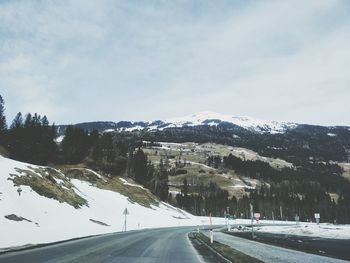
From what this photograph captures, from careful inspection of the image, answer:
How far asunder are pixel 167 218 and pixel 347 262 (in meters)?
96.2

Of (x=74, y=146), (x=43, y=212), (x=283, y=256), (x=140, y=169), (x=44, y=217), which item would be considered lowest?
(x=283, y=256)

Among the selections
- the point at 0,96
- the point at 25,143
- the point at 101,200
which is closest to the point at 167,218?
the point at 101,200

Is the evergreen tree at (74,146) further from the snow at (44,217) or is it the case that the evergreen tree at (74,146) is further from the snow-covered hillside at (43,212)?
the snow at (44,217)

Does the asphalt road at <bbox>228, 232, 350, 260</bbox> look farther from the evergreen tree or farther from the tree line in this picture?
the evergreen tree

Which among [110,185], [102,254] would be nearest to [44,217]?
[102,254]

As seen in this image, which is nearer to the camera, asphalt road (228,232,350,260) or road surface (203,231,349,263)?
road surface (203,231,349,263)

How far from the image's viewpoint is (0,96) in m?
119

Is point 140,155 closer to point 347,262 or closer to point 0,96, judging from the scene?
point 0,96

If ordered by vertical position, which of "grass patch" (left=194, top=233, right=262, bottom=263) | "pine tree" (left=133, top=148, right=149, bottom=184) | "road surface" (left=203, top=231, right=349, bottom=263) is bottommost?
"road surface" (left=203, top=231, right=349, bottom=263)

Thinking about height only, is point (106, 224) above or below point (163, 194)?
below

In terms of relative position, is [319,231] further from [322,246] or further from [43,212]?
[43,212]

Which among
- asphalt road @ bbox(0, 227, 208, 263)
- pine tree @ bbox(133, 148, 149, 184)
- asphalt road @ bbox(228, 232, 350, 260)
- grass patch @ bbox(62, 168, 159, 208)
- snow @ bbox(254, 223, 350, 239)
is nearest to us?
asphalt road @ bbox(0, 227, 208, 263)

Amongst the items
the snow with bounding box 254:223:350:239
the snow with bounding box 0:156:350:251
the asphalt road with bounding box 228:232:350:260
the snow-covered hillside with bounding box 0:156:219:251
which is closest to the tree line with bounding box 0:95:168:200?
the snow-covered hillside with bounding box 0:156:219:251

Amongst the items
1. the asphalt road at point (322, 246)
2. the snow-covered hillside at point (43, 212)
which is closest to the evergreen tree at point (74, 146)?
the snow-covered hillside at point (43, 212)
